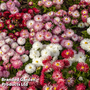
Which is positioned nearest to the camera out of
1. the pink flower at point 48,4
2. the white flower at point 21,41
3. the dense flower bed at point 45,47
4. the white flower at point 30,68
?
the dense flower bed at point 45,47

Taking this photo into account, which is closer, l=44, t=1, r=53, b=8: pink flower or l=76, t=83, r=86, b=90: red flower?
l=76, t=83, r=86, b=90: red flower

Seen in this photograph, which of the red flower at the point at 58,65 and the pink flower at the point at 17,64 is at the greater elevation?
the red flower at the point at 58,65

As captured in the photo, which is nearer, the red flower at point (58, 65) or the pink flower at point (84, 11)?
the red flower at point (58, 65)

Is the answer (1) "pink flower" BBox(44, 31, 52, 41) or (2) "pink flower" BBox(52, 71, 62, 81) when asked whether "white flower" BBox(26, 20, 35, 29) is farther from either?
(2) "pink flower" BBox(52, 71, 62, 81)

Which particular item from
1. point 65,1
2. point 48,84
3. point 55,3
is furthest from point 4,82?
point 65,1

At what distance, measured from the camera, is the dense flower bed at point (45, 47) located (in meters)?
2.57

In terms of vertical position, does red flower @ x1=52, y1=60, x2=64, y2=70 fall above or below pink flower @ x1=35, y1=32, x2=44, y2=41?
below

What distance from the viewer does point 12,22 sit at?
4285 mm

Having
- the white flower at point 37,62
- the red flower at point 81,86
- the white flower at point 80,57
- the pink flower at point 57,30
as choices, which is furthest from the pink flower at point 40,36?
the red flower at point 81,86

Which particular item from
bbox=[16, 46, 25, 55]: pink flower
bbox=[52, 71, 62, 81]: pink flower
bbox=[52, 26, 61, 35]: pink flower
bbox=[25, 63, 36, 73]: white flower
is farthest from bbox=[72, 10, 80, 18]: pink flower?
bbox=[52, 71, 62, 81]: pink flower

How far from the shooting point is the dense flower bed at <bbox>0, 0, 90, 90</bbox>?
8.42 ft

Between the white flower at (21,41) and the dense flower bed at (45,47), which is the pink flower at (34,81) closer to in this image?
the dense flower bed at (45,47)

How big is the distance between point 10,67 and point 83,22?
8.15 feet

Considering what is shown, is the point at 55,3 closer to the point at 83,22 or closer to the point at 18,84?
the point at 83,22
